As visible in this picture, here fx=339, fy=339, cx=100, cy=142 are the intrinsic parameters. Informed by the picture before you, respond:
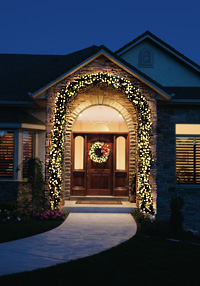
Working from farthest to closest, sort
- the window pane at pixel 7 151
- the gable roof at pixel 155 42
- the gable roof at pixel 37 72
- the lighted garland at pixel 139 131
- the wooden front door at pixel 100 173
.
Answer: the gable roof at pixel 155 42 < the wooden front door at pixel 100 173 < the window pane at pixel 7 151 < the gable roof at pixel 37 72 < the lighted garland at pixel 139 131

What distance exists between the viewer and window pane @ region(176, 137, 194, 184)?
11.8m

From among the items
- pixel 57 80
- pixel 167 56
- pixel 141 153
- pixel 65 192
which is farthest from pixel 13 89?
pixel 167 56

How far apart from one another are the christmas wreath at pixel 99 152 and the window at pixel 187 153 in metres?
2.54

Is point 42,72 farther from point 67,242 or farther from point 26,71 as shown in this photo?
point 67,242

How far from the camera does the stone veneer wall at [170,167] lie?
37.4 ft

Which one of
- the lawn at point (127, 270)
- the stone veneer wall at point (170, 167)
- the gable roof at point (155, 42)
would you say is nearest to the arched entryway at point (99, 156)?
the stone veneer wall at point (170, 167)

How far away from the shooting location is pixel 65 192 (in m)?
11.8

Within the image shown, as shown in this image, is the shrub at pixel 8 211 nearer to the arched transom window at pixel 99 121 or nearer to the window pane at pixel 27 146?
the window pane at pixel 27 146

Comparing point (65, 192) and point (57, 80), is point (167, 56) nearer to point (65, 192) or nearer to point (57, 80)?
point (57, 80)

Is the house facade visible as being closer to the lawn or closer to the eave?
the eave

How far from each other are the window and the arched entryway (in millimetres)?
1840

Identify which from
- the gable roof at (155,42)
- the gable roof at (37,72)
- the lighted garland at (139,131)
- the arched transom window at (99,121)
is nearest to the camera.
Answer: the lighted garland at (139,131)

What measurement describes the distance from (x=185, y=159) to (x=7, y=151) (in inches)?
241

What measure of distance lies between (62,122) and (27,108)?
212 cm
